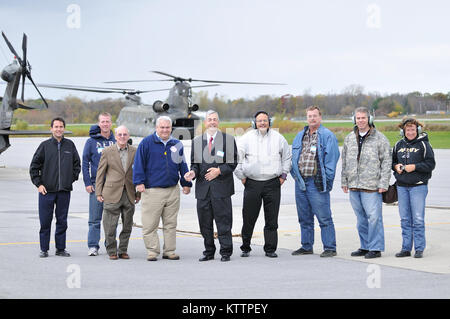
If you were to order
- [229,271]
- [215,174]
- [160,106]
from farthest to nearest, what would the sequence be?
[160,106] → [215,174] → [229,271]

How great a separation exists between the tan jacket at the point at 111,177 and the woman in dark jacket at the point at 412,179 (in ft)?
12.4

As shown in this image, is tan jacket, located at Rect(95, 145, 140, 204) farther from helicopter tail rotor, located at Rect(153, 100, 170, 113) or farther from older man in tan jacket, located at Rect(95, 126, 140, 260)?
helicopter tail rotor, located at Rect(153, 100, 170, 113)

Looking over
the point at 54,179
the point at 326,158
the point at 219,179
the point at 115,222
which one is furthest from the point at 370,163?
the point at 54,179

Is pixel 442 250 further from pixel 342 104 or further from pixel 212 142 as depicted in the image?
pixel 342 104

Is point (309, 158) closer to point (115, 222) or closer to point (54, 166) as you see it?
point (115, 222)

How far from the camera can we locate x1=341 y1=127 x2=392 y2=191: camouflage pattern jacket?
9648 millimetres

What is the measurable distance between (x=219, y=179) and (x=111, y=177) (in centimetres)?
150

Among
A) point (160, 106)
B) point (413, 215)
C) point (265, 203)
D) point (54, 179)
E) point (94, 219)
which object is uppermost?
point (160, 106)

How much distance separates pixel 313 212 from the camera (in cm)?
1000

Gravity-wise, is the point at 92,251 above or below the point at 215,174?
below

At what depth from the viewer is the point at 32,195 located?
785 inches

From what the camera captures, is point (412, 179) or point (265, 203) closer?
point (412, 179)
